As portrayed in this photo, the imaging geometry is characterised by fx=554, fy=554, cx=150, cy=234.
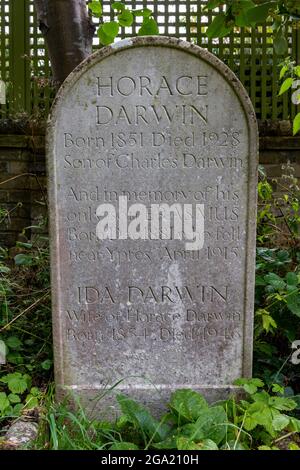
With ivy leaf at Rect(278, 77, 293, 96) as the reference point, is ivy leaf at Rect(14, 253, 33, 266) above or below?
below

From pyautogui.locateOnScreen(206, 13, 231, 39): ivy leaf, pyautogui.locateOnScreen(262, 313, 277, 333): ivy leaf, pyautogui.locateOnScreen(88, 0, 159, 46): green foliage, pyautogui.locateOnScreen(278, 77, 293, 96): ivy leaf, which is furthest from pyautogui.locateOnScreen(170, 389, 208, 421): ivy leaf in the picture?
pyautogui.locateOnScreen(88, 0, 159, 46): green foliage

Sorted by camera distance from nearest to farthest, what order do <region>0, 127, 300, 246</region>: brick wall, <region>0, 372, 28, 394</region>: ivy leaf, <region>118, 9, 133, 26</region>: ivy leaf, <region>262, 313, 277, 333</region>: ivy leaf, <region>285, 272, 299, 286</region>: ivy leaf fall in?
<region>0, 372, 28, 394</region>: ivy leaf, <region>262, 313, 277, 333</region>: ivy leaf, <region>285, 272, 299, 286</region>: ivy leaf, <region>118, 9, 133, 26</region>: ivy leaf, <region>0, 127, 300, 246</region>: brick wall

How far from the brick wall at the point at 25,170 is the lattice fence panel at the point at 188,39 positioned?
505mm

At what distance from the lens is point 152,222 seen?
279 centimetres

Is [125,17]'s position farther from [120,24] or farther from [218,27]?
[218,27]

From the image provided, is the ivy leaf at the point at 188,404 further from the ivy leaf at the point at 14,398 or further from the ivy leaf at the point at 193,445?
Result: the ivy leaf at the point at 14,398

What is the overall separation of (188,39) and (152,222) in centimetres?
420

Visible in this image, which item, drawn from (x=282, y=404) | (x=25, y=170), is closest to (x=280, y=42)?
(x=282, y=404)

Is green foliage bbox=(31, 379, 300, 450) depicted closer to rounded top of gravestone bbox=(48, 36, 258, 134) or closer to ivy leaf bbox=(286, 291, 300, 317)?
ivy leaf bbox=(286, 291, 300, 317)

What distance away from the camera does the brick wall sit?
5.76m

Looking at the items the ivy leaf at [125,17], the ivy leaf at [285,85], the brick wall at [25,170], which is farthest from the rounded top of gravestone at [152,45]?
the brick wall at [25,170]

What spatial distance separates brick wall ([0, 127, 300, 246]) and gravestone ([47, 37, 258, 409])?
119 inches
